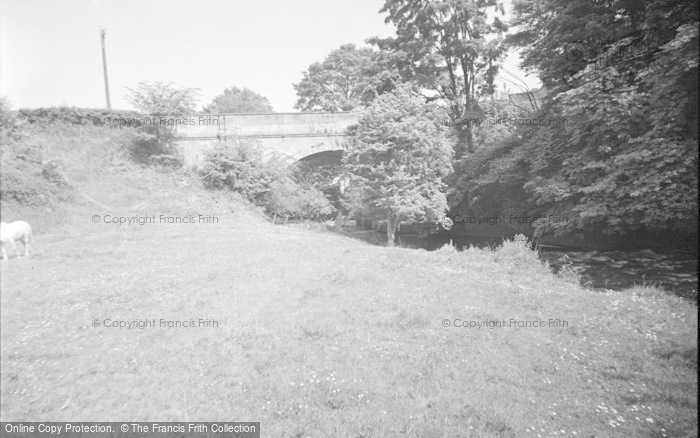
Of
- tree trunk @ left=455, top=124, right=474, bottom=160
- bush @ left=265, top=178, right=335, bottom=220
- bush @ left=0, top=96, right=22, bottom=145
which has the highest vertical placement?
tree trunk @ left=455, top=124, right=474, bottom=160

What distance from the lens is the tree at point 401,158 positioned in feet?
65.9

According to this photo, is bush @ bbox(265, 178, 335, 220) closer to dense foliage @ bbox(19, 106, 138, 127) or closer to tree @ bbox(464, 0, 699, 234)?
tree @ bbox(464, 0, 699, 234)

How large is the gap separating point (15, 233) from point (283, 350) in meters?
3.71

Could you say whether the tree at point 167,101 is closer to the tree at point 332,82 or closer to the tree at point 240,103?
the tree at point 332,82

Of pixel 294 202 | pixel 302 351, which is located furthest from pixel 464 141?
pixel 302 351

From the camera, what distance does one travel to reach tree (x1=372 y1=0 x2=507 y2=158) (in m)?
24.8

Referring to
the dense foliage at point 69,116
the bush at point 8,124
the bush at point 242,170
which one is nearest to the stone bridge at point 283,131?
the bush at point 242,170

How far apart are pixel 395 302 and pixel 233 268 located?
13.2 feet

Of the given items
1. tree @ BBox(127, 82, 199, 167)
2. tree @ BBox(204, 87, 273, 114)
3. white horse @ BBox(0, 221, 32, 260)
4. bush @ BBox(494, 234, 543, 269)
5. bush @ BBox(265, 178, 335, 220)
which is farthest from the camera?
tree @ BBox(204, 87, 273, 114)

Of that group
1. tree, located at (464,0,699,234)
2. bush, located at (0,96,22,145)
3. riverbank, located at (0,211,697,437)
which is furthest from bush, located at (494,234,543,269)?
bush, located at (0,96,22,145)

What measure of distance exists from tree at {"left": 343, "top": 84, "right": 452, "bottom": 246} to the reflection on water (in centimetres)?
714

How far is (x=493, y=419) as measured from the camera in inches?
188

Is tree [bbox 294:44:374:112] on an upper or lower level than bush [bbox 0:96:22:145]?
upper

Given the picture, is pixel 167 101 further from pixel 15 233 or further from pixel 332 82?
pixel 332 82
